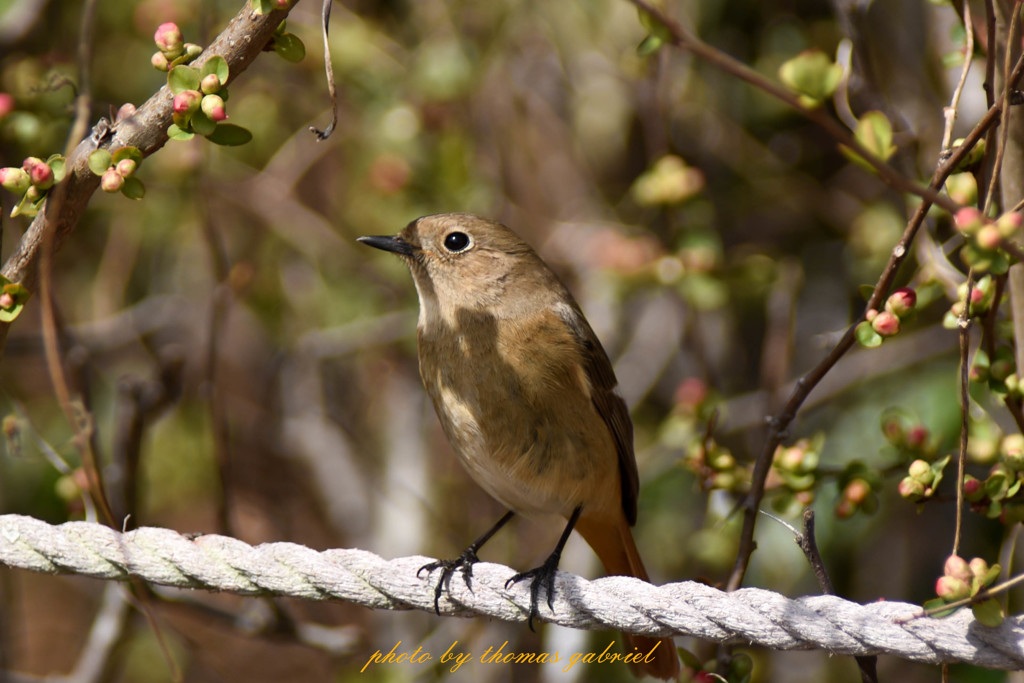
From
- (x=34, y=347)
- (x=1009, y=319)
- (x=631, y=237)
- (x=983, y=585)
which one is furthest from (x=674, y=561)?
(x=34, y=347)

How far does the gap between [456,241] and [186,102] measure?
1624 mm

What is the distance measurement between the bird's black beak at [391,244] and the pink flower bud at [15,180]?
144 centimetres

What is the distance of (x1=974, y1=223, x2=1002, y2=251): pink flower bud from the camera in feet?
5.73

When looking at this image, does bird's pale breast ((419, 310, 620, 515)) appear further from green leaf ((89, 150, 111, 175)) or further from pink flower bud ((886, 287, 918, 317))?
green leaf ((89, 150, 111, 175))

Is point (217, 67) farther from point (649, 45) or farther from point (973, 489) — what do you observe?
point (973, 489)

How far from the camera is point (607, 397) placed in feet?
11.5

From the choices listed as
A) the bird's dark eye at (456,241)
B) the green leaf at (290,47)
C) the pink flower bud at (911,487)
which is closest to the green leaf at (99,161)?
the green leaf at (290,47)

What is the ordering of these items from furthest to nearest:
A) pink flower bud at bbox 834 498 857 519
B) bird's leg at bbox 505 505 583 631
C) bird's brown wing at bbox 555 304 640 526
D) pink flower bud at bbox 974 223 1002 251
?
bird's brown wing at bbox 555 304 640 526
pink flower bud at bbox 834 498 857 519
bird's leg at bbox 505 505 583 631
pink flower bud at bbox 974 223 1002 251

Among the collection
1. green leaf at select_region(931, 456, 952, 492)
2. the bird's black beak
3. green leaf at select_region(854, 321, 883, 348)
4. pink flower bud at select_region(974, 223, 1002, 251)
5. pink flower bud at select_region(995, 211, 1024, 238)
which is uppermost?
the bird's black beak

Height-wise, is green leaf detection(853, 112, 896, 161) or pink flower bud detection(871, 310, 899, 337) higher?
green leaf detection(853, 112, 896, 161)

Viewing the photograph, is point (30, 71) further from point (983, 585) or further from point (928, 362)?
point (928, 362)

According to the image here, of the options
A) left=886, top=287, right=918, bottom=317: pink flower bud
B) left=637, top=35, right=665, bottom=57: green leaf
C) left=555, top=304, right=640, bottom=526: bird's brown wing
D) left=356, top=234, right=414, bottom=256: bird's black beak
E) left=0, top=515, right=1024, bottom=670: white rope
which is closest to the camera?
left=0, top=515, right=1024, bottom=670: white rope

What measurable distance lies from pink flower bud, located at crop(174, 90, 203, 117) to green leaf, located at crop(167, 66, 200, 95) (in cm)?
2

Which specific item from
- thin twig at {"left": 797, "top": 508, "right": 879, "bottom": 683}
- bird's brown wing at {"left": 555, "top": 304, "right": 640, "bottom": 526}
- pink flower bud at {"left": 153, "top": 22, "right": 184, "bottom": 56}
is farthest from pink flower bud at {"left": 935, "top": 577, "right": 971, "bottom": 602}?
pink flower bud at {"left": 153, "top": 22, "right": 184, "bottom": 56}
